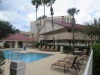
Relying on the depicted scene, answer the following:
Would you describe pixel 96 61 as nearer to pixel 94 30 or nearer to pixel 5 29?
pixel 94 30

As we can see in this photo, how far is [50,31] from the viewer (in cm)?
4328

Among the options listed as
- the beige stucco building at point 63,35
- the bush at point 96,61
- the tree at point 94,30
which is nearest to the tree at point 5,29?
the beige stucco building at point 63,35

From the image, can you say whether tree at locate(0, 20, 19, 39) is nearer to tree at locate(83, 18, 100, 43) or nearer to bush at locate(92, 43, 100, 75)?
tree at locate(83, 18, 100, 43)

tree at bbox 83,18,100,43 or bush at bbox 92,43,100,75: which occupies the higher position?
tree at bbox 83,18,100,43

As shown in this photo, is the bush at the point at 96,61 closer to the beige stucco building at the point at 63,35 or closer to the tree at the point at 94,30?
the tree at the point at 94,30

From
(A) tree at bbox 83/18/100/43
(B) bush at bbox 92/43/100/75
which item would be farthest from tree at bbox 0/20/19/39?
(B) bush at bbox 92/43/100/75

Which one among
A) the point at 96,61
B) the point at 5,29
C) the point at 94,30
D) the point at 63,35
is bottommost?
the point at 96,61

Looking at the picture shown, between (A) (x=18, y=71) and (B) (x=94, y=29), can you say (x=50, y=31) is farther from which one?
(A) (x=18, y=71)

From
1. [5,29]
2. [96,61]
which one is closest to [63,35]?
[5,29]

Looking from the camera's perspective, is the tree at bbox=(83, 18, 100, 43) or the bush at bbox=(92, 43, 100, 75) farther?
the tree at bbox=(83, 18, 100, 43)

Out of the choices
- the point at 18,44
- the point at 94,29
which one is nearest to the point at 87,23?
the point at 94,29

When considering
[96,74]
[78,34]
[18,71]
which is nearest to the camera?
[18,71]

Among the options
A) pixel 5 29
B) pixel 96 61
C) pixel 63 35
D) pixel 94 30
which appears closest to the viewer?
pixel 96 61

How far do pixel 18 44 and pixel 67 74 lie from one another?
34.6m
